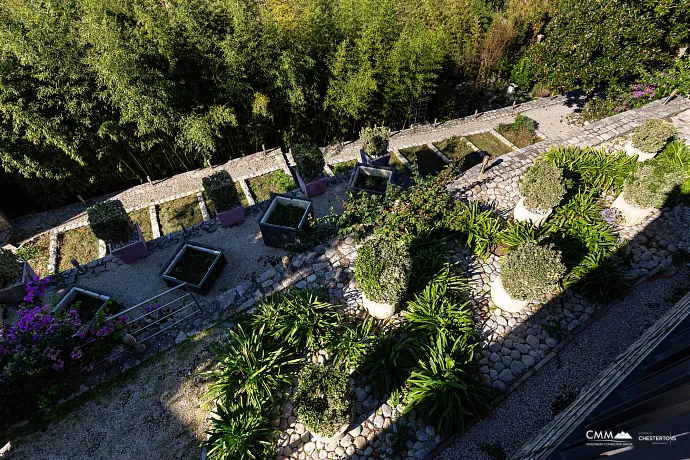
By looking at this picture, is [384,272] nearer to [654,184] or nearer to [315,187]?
[315,187]

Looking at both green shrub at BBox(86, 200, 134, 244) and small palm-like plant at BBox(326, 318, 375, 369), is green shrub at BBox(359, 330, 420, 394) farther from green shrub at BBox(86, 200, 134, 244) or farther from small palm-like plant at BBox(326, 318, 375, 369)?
green shrub at BBox(86, 200, 134, 244)

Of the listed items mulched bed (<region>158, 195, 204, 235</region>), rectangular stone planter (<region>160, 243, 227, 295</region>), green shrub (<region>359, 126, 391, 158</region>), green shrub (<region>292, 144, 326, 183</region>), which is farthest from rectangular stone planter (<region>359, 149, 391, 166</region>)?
mulched bed (<region>158, 195, 204, 235</region>)

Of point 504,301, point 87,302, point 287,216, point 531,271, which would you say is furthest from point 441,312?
point 87,302

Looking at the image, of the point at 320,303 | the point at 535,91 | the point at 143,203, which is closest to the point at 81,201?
the point at 143,203

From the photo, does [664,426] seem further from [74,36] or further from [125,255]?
[74,36]

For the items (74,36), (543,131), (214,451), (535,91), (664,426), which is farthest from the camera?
(535,91)
